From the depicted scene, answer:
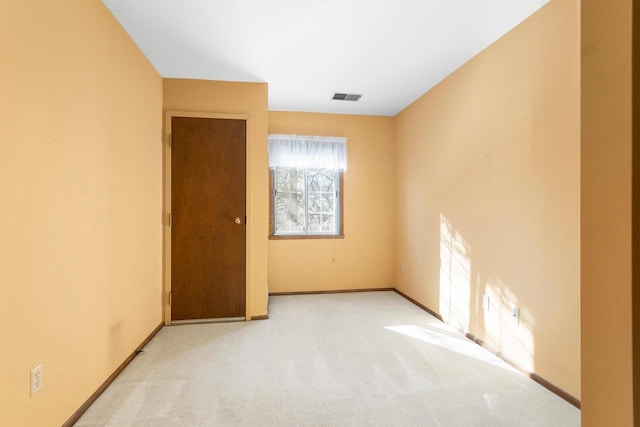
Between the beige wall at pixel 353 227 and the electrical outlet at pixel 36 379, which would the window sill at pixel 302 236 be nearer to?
the beige wall at pixel 353 227

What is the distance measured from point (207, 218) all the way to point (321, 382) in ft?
6.24

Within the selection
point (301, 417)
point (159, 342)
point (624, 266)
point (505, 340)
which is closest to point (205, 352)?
point (159, 342)

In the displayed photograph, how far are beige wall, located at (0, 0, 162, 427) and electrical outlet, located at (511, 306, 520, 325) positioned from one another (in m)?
2.74

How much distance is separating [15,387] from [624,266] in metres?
2.00

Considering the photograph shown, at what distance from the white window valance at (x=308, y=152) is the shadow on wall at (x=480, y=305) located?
1629 mm

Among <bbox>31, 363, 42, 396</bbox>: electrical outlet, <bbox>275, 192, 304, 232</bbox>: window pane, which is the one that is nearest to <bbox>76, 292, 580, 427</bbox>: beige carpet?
<bbox>31, 363, 42, 396</bbox>: electrical outlet

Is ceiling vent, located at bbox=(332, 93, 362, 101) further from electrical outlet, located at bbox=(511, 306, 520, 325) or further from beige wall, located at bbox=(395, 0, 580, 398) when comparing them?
electrical outlet, located at bbox=(511, 306, 520, 325)

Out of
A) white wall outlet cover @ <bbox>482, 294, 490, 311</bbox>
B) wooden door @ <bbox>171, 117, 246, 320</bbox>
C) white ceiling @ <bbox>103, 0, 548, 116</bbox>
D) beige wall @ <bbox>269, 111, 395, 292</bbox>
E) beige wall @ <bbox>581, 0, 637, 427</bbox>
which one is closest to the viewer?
beige wall @ <bbox>581, 0, 637, 427</bbox>

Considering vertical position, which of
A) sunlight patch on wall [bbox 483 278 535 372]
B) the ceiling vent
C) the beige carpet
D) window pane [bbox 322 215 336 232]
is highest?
the ceiling vent

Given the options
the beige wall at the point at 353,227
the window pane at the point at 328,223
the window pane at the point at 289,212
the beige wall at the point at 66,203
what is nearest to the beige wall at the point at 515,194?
the beige wall at the point at 353,227

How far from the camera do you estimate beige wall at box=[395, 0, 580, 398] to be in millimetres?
1841

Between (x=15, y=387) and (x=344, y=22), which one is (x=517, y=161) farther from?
(x=15, y=387)

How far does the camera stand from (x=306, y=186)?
4.34 meters

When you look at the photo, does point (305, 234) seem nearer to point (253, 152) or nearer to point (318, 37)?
point (253, 152)
